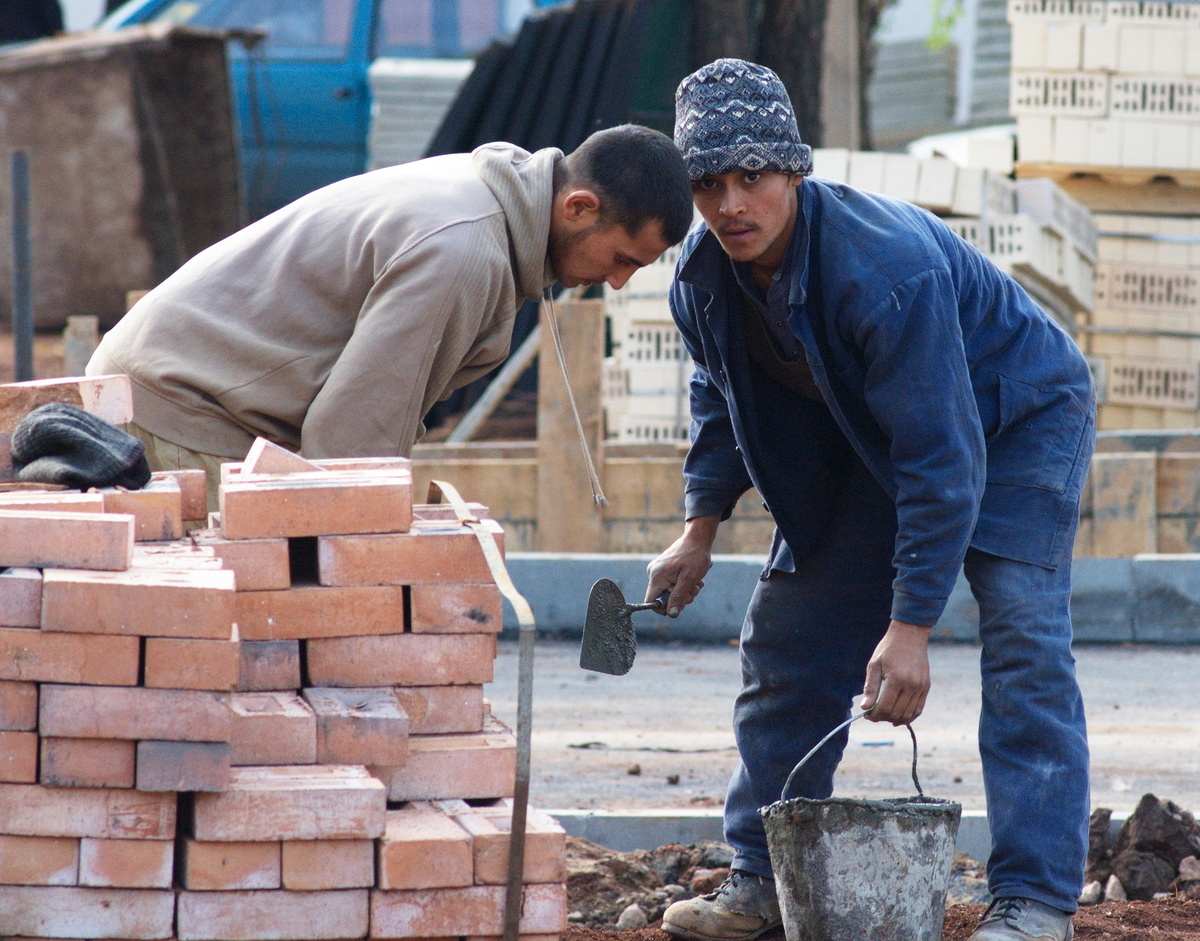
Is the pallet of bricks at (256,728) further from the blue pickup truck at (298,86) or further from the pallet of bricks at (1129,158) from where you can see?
the blue pickup truck at (298,86)

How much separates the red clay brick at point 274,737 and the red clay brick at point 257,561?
238 millimetres

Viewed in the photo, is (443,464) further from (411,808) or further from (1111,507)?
(411,808)

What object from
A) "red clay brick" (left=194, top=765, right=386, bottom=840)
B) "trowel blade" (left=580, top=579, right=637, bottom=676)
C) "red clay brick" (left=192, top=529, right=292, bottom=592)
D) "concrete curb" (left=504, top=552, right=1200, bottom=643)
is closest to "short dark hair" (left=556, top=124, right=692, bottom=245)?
"trowel blade" (left=580, top=579, right=637, bottom=676)

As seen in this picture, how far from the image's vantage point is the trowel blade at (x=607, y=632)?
357 cm

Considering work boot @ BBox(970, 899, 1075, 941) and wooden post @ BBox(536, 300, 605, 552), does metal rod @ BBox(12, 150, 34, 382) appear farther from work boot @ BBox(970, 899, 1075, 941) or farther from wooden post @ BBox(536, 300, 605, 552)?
work boot @ BBox(970, 899, 1075, 941)

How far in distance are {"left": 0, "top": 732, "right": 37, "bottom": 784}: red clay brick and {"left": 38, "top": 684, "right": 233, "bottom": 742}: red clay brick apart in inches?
1.7

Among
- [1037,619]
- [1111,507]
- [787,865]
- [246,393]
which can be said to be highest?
[246,393]

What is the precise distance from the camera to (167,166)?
11.6m

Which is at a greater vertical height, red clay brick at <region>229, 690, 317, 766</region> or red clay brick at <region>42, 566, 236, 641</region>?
red clay brick at <region>42, 566, 236, 641</region>

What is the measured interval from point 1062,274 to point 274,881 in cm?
881

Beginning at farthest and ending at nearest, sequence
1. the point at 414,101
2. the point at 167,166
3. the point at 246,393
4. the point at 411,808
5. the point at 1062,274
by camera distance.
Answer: the point at 414,101
the point at 167,166
the point at 1062,274
the point at 246,393
the point at 411,808

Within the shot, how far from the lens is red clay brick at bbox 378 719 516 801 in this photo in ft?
10.0

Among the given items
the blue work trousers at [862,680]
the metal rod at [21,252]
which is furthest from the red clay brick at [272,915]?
the metal rod at [21,252]

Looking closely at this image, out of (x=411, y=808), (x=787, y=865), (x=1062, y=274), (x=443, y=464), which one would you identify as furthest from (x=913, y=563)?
(x=1062, y=274)
